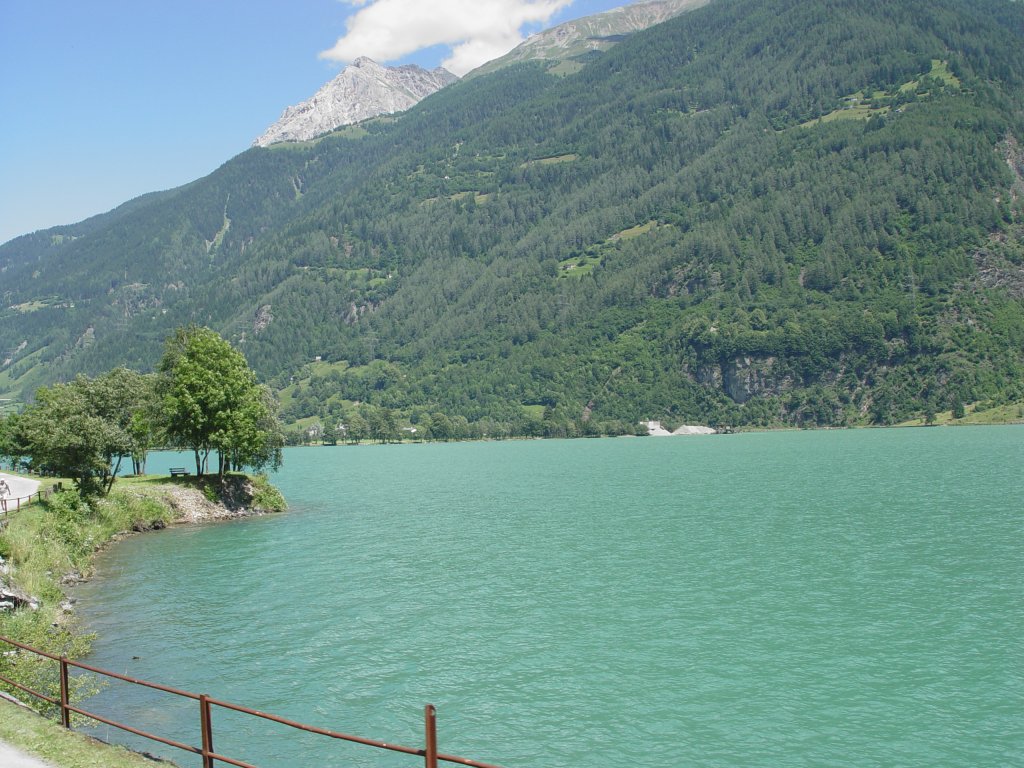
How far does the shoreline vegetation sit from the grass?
38mm

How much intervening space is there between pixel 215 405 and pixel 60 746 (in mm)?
58346

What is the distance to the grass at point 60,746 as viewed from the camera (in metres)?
16.2

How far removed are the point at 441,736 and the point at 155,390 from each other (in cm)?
6256

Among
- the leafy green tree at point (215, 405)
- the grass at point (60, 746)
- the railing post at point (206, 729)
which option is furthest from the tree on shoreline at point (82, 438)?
the railing post at point (206, 729)

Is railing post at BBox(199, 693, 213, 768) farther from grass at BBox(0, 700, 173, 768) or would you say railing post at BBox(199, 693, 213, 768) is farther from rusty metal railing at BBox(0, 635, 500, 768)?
grass at BBox(0, 700, 173, 768)

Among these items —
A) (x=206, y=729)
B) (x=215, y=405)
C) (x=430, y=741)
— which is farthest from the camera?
(x=215, y=405)

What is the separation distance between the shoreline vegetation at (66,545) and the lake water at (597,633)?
1.71 metres

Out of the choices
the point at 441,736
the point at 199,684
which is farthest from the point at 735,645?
the point at 199,684

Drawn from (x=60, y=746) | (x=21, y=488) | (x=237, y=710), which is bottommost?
(x=60, y=746)

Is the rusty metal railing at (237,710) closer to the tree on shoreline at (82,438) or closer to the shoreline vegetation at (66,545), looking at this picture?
the shoreline vegetation at (66,545)

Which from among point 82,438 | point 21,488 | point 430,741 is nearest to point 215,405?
point 21,488

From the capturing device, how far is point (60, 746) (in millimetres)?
16781

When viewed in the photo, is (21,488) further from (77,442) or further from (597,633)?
(597,633)

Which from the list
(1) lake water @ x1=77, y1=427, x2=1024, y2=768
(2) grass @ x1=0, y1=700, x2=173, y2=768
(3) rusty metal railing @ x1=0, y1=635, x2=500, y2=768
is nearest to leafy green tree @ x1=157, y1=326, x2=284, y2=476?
(1) lake water @ x1=77, y1=427, x2=1024, y2=768
